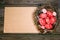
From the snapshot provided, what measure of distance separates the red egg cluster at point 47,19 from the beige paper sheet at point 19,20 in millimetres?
101

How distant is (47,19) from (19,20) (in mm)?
304

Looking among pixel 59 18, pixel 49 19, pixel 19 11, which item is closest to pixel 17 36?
pixel 19 11

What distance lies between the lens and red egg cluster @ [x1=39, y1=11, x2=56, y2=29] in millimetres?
1495

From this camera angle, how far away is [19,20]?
1.53 meters

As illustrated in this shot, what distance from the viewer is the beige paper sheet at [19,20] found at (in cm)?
152

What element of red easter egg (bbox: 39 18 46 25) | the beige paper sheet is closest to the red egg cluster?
red easter egg (bbox: 39 18 46 25)

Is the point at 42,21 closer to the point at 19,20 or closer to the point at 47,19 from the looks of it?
the point at 47,19

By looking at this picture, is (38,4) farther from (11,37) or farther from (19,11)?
(11,37)

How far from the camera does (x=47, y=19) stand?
4.94 feet

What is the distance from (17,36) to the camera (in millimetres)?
1508

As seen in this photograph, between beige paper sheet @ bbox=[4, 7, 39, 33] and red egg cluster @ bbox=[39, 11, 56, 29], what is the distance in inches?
4.0

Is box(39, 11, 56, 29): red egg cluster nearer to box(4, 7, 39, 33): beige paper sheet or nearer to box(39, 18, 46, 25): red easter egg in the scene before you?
box(39, 18, 46, 25): red easter egg

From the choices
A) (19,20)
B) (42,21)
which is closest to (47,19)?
(42,21)

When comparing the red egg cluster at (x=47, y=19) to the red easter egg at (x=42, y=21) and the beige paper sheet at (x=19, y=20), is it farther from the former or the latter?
the beige paper sheet at (x=19, y=20)
